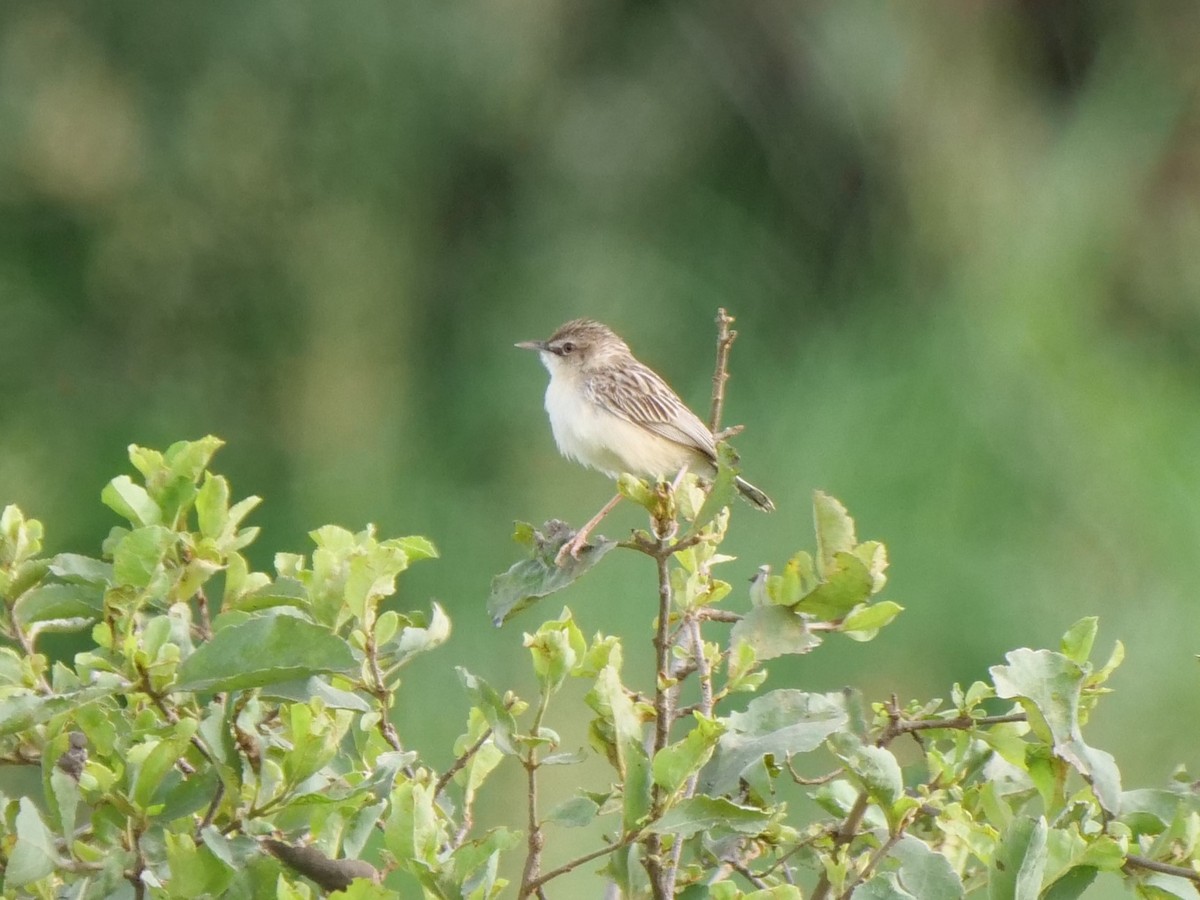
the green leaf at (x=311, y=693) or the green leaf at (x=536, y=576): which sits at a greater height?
the green leaf at (x=536, y=576)

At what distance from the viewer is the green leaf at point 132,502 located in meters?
1.64

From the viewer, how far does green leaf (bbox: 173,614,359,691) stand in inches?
53.7

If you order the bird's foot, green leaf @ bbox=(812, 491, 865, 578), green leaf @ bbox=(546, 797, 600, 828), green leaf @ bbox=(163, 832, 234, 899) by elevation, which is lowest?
green leaf @ bbox=(163, 832, 234, 899)

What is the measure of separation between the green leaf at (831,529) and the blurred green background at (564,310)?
5.28 ft

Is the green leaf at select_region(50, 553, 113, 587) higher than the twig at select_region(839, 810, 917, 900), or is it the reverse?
the green leaf at select_region(50, 553, 113, 587)

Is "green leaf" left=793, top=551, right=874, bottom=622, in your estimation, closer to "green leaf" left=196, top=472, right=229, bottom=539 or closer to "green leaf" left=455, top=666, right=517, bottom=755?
"green leaf" left=455, top=666, right=517, bottom=755

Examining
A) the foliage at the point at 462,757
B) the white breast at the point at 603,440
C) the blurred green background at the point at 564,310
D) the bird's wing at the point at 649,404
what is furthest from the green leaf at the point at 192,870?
the bird's wing at the point at 649,404

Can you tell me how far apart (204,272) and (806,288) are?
147cm

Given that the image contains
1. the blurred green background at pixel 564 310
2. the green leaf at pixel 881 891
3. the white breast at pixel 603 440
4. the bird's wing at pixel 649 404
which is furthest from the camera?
the bird's wing at pixel 649 404

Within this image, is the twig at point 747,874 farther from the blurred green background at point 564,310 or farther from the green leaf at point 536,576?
the blurred green background at point 564,310

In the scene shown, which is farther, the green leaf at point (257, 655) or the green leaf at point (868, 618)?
the green leaf at point (868, 618)

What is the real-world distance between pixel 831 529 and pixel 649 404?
2830mm

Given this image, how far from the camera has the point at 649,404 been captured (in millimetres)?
4371

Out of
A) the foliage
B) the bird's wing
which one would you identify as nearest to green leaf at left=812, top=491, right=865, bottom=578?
the foliage
